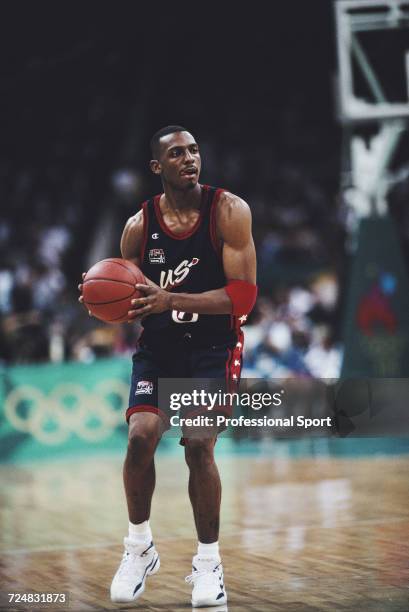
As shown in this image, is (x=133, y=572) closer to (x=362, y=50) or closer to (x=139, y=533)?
(x=139, y=533)

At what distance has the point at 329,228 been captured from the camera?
62.0ft

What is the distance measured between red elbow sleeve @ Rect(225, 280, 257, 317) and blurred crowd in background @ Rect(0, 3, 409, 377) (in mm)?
9943

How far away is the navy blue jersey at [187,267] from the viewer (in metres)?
5.01

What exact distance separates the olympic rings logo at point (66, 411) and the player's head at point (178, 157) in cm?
790

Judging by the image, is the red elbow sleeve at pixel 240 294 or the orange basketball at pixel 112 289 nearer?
the orange basketball at pixel 112 289

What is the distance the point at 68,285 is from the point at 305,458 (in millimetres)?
7755

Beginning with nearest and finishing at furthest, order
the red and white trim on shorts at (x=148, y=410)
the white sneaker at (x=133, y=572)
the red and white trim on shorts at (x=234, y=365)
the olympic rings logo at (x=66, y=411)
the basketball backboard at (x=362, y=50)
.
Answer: the white sneaker at (x=133, y=572) → the red and white trim on shorts at (x=148, y=410) → the red and white trim on shorts at (x=234, y=365) → the basketball backboard at (x=362, y=50) → the olympic rings logo at (x=66, y=411)

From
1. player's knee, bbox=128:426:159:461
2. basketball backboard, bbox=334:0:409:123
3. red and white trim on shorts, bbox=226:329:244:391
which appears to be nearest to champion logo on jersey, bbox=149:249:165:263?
red and white trim on shorts, bbox=226:329:244:391

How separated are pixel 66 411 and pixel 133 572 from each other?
785cm

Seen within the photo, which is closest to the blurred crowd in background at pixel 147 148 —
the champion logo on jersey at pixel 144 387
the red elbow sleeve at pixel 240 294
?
the champion logo on jersey at pixel 144 387

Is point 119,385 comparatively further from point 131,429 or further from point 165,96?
point 165,96

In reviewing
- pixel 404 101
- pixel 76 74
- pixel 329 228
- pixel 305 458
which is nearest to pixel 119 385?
pixel 305 458

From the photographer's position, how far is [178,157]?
498cm

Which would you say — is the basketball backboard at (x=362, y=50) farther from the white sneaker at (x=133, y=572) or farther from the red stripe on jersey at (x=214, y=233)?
the white sneaker at (x=133, y=572)
